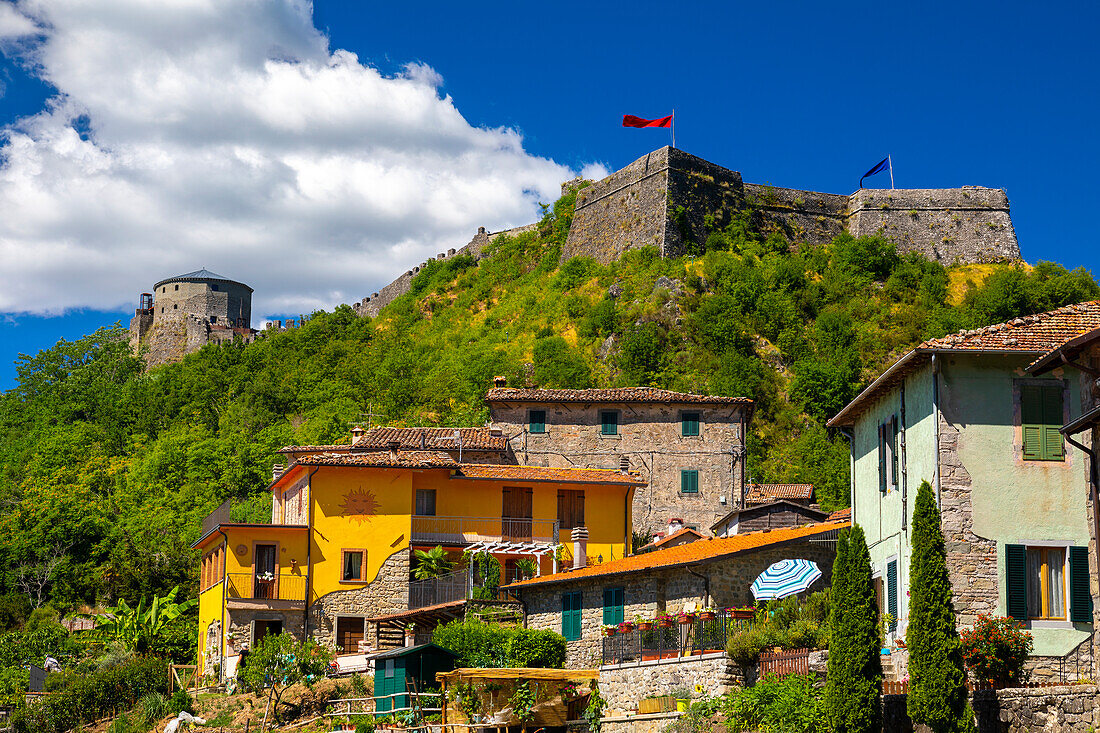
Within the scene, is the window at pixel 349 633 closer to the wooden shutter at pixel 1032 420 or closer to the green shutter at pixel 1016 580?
the green shutter at pixel 1016 580

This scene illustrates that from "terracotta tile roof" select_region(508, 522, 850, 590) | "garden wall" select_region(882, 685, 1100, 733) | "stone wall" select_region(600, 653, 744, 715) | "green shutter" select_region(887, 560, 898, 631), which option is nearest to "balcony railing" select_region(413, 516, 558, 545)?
"terracotta tile roof" select_region(508, 522, 850, 590)

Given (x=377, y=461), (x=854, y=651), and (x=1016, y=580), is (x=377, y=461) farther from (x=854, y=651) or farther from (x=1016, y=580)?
(x=1016, y=580)

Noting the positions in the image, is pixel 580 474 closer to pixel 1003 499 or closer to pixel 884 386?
pixel 884 386

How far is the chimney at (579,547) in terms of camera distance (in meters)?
34.1

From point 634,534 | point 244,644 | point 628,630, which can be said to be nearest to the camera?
point 628,630

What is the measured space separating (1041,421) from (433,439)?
88.2 ft

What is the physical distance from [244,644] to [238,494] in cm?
2583

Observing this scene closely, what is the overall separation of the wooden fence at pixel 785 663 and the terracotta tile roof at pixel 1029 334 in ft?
19.5

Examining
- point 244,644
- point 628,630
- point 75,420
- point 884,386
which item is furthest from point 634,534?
point 75,420

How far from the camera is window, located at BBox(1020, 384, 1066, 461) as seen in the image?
19938 mm

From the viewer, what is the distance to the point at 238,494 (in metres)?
59.7

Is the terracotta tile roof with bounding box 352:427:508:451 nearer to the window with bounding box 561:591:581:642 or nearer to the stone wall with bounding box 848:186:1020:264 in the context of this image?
the window with bounding box 561:591:581:642

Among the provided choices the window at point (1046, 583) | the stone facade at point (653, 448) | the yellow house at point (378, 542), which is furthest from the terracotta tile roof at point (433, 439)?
the window at point (1046, 583)

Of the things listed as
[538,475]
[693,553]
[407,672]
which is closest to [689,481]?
[538,475]
